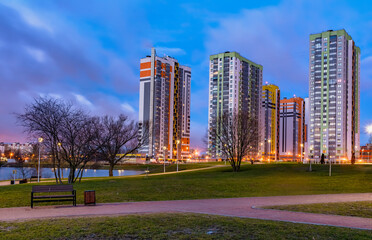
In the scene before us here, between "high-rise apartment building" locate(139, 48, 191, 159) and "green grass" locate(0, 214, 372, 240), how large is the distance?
15098 centimetres

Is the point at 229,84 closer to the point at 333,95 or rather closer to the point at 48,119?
the point at 333,95

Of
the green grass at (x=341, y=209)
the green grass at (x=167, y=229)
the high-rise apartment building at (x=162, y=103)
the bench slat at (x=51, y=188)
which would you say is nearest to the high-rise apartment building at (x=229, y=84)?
the high-rise apartment building at (x=162, y=103)

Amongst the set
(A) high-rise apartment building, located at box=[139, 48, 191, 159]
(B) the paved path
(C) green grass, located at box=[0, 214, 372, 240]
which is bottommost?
(B) the paved path

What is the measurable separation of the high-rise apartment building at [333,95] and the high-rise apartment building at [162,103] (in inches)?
2601

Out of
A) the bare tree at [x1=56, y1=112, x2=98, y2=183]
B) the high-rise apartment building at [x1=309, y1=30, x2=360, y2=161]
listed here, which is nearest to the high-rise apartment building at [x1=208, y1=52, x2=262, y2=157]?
the high-rise apartment building at [x1=309, y1=30, x2=360, y2=161]

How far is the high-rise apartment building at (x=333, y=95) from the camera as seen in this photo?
139 metres

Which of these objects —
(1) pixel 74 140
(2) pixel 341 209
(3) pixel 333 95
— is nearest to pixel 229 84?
(3) pixel 333 95

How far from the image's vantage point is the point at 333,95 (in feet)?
461

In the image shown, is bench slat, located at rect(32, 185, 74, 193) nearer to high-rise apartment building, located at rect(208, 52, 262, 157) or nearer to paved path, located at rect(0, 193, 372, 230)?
paved path, located at rect(0, 193, 372, 230)

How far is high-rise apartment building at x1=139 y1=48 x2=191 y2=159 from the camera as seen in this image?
552ft

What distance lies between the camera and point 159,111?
170375 millimetres

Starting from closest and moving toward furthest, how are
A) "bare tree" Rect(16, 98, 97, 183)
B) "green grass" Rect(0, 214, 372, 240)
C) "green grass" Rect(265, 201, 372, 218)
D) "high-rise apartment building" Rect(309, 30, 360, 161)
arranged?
1. "green grass" Rect(0, 214, 372, 240)
2. "green grass" Rect(265, 201, 372, 218)
3. "bare tree" Rect(16, 98, 97, 183)
4. "high-rise apartment building" Rect(309, 30, 360, 161)

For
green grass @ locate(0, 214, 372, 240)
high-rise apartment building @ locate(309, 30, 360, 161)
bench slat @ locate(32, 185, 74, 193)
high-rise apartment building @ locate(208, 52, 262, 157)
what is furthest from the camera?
high-rise apartment building @ locate(208, 52, 262, 157)

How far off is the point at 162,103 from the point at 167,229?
164 meters
